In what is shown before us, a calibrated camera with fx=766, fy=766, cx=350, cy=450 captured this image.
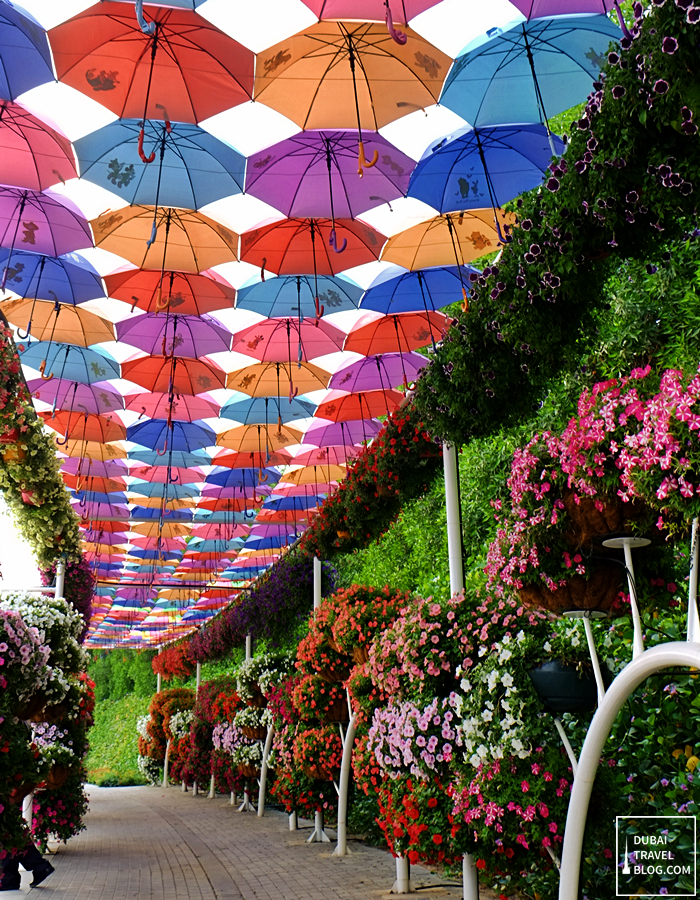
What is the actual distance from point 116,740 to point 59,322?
110 ft

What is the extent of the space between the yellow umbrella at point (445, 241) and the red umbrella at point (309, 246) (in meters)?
0.28

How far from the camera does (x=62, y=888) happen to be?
26.7 ft

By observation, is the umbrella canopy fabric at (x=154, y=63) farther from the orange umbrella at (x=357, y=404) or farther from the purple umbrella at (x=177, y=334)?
the orange umbrella at (x=357, y=404)

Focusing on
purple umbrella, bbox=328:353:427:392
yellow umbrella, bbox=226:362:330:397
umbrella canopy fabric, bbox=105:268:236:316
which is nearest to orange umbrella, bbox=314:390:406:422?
purple umbrella, bbox=328:353:427:392

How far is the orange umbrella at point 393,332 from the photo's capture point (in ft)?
35.5

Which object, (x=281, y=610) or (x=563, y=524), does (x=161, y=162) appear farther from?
(x=281, y=610)

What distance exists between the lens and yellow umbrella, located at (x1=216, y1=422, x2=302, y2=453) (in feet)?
48.5

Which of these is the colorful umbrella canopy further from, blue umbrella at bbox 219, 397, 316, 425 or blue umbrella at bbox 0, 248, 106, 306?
blue umbrella at bbox 0, 248, 106, 306

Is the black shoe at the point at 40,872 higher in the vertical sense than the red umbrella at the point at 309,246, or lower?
lower

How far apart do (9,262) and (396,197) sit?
15.5 feet

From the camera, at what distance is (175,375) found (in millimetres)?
12211

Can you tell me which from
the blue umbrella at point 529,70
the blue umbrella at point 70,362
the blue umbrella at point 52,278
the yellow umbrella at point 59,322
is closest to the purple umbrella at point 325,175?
the blue umbrella at point 529,70

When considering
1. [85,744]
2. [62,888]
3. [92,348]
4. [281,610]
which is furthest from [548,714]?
[281,610]

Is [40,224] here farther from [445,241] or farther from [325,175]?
[445,241]
